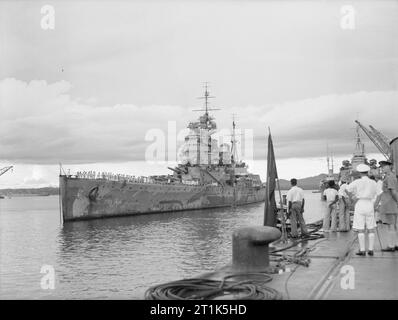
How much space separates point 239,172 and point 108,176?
3754 cm

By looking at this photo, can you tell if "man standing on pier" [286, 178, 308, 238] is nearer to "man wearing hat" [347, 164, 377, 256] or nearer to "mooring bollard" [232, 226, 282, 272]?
"man wearing hat" [347, 164, 377, 256]

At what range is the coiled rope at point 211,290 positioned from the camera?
5.48 m

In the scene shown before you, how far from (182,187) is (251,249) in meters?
45.3

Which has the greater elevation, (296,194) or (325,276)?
(296,194)

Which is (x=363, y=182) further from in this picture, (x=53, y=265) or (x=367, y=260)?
(x=53, y=265)

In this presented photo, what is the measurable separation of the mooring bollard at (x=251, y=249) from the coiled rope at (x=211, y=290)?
0.73 m

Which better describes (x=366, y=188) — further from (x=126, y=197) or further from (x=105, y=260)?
(x=126, y=197)

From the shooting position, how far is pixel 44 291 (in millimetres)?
12539

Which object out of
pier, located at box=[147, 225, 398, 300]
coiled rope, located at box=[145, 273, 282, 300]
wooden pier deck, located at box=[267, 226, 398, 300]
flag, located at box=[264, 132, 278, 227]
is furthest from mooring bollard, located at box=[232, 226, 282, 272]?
flag, located at box=[264, 132, 278, 227]

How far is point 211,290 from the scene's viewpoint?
5.86 m

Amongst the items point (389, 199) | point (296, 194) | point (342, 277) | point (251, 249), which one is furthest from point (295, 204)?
point (342, 277)

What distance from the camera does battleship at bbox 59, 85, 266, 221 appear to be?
3922cm

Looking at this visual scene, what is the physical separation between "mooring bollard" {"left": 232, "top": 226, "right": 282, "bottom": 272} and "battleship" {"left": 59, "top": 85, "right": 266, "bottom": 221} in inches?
1293

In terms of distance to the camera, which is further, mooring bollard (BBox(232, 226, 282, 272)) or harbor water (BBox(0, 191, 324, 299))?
harbor water (BBox(0, 191, 324, 299))
